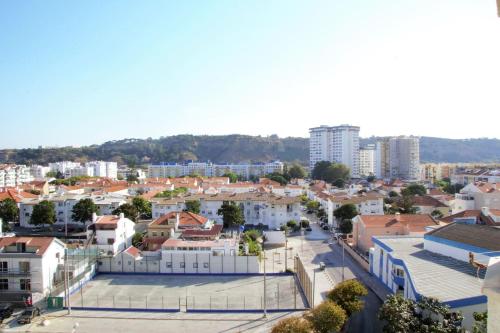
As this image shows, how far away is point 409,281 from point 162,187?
151 ft

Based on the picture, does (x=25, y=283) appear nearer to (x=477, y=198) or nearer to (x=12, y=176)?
(x=477, y=198)

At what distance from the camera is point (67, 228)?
40.0 metres

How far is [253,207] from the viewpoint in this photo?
4259cm

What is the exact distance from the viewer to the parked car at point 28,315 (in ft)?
60.1

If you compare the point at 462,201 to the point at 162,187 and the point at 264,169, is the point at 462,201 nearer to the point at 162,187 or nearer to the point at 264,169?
the point at 162,187

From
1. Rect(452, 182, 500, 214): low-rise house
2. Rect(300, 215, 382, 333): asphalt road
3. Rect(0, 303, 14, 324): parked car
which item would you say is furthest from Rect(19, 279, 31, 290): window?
Rect(452, 182, 500, 214): low-rise house

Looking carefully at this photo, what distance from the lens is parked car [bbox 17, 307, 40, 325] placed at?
18328mm

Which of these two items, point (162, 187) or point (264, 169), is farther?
point (264, 169)

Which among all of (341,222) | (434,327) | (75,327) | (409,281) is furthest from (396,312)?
(341,222)

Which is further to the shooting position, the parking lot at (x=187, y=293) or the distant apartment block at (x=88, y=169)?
the distant apartment block at (x=88, y=169)

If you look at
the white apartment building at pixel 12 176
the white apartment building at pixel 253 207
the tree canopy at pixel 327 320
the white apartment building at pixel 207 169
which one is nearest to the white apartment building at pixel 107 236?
the white apartment building at pixel 253 207

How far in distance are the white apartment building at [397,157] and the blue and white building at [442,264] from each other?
3289 inches

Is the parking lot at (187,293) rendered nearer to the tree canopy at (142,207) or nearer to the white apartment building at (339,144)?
the tree canopy at (142,207)

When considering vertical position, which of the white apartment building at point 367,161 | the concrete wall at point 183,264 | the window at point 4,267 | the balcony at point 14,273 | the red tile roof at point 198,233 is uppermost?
the white apartment building at point 367,161
